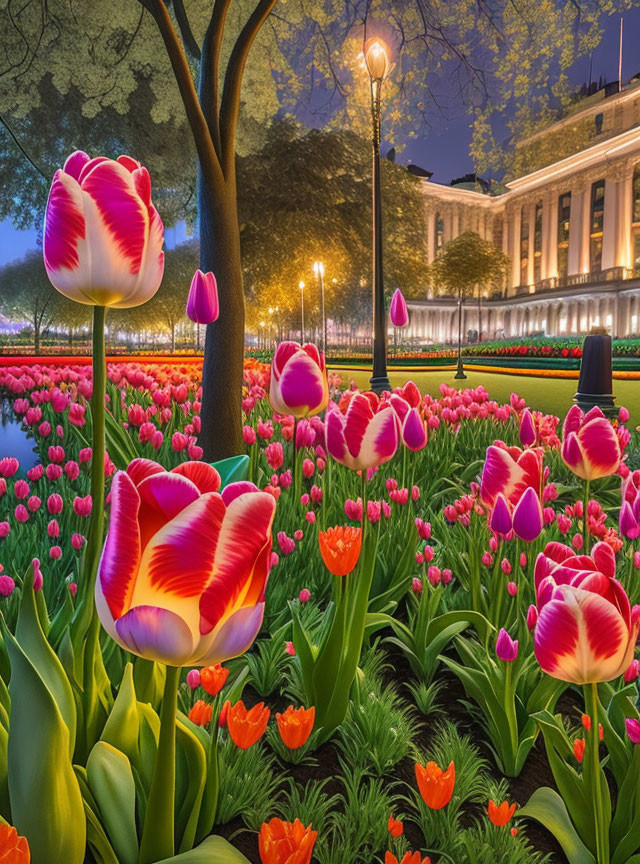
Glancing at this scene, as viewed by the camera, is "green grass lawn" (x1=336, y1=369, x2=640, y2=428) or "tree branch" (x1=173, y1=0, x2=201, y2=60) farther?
"green grass lawn" (x1=336, y1=369, x2=640, y2=428)

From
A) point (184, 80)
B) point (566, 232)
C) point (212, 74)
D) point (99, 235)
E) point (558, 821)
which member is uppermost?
point (566, 232)

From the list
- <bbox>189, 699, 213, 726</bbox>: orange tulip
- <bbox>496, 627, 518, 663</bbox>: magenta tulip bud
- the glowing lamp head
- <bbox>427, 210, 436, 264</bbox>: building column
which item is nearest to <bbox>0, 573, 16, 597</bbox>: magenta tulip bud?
<bbox>189, 699, 213, 726</bbox>: orange tulip

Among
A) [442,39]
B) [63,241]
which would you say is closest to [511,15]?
[442,39]

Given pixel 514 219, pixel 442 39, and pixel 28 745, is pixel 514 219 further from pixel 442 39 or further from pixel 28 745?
pixel 28 745

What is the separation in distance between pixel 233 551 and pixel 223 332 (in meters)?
4.14

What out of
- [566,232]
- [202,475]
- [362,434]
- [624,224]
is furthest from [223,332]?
[566,232]

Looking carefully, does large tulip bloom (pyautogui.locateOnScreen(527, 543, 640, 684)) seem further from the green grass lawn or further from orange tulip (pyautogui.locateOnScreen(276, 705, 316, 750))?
the green grass lawn

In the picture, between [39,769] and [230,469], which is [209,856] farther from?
[230,469]

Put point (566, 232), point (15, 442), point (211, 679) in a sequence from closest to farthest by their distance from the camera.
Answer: point (211, 679), point (15, 442), point (566, 232)

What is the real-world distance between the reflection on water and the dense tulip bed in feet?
8.69

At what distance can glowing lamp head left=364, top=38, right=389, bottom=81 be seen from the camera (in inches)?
272

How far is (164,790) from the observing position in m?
0.83

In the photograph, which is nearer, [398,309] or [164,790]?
[164,790]

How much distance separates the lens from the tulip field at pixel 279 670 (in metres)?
0.70
